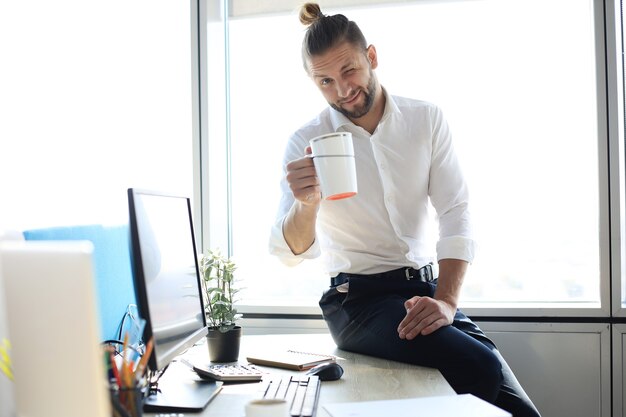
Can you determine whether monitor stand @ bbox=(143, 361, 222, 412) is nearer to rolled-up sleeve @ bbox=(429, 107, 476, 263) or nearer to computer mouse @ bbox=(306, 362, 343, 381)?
computer mouse @ bbox=(306, 362, 343, 381)

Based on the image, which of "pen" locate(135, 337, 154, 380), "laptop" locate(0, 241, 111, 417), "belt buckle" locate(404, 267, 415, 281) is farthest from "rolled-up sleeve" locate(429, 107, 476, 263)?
"laptop" locate(0, 241, 111, 417)

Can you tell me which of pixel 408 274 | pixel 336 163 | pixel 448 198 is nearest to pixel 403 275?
pixel 408 274

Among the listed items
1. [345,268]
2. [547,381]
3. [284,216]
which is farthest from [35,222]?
[547,381]

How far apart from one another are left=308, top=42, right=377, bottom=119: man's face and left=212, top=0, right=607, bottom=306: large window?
0.53 m

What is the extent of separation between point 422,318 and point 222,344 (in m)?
0.55

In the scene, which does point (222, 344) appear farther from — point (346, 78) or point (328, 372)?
point (346, 78)

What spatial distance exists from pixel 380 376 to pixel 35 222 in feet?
3.26

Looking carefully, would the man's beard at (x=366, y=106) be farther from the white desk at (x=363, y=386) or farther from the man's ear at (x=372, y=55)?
the white desk at (x=363, y=386)

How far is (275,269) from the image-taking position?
111 inches

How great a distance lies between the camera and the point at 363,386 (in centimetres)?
149

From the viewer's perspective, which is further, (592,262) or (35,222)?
(592,262)

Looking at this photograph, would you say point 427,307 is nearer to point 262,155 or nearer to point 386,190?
point 386,190

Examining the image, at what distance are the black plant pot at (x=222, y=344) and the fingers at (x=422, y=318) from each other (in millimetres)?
451

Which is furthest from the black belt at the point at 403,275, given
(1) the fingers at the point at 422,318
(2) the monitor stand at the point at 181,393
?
(2) the monitor stand at the point at 181,393
